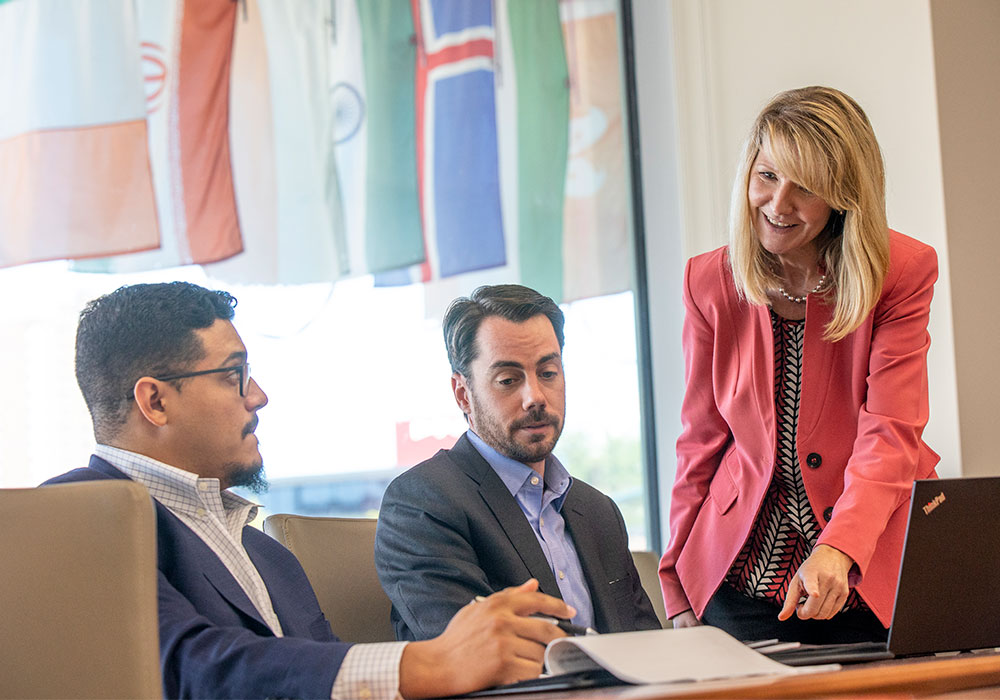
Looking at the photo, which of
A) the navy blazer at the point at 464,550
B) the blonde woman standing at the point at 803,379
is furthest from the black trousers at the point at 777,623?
the navy blazer at the point at 464,550

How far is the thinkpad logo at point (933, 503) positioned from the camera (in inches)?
54.1

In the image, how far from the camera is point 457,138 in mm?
3588

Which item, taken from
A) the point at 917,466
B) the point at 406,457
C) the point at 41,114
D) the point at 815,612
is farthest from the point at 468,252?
the point at 815,612

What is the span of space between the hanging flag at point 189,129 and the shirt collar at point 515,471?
4.98ft

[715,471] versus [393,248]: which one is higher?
[393,248]

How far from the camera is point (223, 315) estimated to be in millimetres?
1809

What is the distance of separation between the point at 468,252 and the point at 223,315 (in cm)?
179

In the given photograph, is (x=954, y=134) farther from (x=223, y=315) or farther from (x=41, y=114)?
(x=41, y=114)

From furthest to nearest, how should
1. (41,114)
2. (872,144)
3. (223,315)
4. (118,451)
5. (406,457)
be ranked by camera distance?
(406,457) < (41,114) < (872,144) < (223,315) < (118,451)

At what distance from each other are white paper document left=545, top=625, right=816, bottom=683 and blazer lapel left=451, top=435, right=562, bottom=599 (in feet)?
2.16

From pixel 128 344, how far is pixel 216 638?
0.56 m

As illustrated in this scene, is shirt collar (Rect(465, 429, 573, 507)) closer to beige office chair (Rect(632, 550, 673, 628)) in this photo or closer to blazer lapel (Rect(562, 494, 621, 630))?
blazer lapel (Rect(562, 494, 621, 630))

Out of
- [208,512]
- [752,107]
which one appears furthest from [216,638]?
[752,107]

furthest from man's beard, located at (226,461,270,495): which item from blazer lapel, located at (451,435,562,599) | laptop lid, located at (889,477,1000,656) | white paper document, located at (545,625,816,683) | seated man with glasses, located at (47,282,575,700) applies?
laptop lid, located at (889,477,1000,656)
